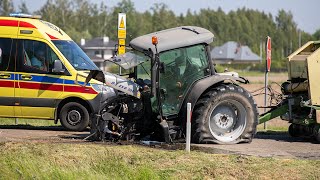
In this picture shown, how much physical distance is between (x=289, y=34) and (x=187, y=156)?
126 meters

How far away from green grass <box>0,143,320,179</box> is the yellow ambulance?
161 inches

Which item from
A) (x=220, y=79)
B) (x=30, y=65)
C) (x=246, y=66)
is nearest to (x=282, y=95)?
(x=220, y=79)

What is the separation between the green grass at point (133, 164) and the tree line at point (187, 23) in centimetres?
8143

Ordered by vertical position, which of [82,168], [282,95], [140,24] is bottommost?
[82,168]

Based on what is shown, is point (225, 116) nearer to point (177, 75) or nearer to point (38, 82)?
point (177, 75)

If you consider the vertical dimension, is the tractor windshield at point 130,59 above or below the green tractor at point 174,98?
above

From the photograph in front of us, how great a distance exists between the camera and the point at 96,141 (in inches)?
519

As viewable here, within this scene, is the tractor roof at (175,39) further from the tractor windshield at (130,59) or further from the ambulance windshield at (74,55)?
the ambulance windshield at (74,55)

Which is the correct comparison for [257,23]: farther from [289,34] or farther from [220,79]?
[220,79]

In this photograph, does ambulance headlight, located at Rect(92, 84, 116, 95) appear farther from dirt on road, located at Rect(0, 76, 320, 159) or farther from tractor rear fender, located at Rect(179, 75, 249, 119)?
tractor rear fender, located at Rect(179, 75, 249, 119)

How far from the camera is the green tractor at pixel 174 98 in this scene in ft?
42.9

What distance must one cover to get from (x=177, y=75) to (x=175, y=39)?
2.43ft

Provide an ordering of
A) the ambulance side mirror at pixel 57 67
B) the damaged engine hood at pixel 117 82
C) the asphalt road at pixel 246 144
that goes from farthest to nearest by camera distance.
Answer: the ambulance side mirror at pixel 57 67, the damaged engine hood at pixel 117 82, the asphalt road at pixel 246 144

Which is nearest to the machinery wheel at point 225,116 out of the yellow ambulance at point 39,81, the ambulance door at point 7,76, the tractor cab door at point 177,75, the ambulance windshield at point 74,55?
the tractor cab door at point 177,75
